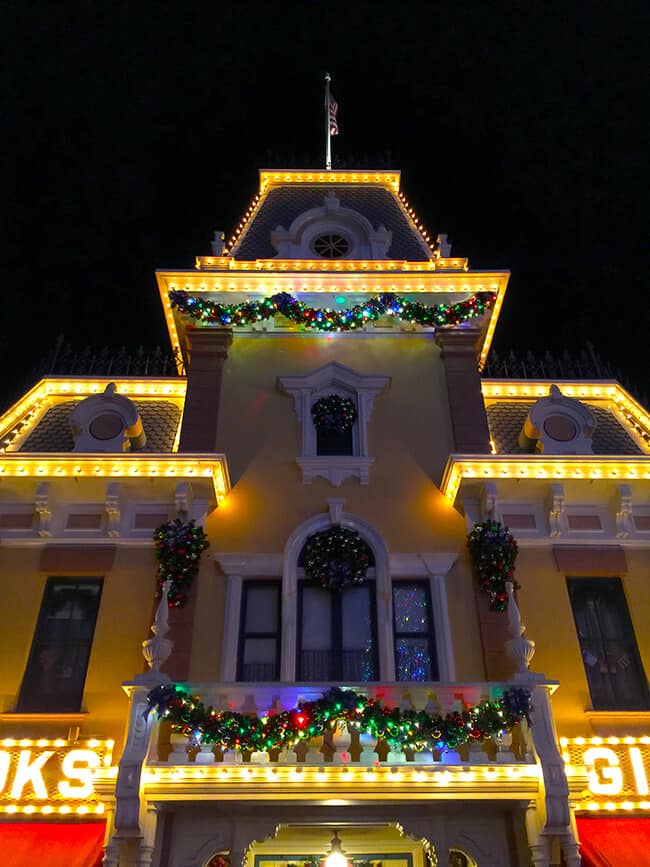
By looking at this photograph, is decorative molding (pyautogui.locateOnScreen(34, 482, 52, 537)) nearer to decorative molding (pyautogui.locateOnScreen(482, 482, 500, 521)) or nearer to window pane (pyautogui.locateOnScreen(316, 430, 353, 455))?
window pane (pyautogui.locateOnScreen(316, 430, 353, 455))

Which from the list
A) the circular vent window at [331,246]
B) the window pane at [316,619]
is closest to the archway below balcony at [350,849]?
the window pane at [316,619]

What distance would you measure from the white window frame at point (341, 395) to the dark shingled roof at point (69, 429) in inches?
89.8

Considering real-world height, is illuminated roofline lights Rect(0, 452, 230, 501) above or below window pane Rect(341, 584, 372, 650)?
above

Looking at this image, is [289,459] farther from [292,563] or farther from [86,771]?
[86,771]

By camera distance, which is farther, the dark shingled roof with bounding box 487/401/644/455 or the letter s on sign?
the dark shingled roof with bounding box 487/401/644/455

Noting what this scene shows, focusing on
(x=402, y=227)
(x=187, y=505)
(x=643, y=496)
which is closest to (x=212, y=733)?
(x=187, y=505)

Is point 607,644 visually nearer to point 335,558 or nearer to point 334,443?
point 335,558

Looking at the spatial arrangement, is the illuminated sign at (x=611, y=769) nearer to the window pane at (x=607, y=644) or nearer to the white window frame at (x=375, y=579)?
the window pane at (x=607, y=644)

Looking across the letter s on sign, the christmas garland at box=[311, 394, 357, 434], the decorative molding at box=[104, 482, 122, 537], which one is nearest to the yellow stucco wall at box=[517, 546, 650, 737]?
the christmas garland at box=[311, 394, 357, 434]

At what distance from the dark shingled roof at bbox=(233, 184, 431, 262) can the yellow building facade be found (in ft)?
0.60

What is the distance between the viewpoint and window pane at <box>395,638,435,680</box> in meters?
12.0

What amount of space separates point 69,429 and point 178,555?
3.76 m

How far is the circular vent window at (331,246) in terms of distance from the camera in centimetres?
1778

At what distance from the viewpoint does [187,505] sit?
1319 cm
